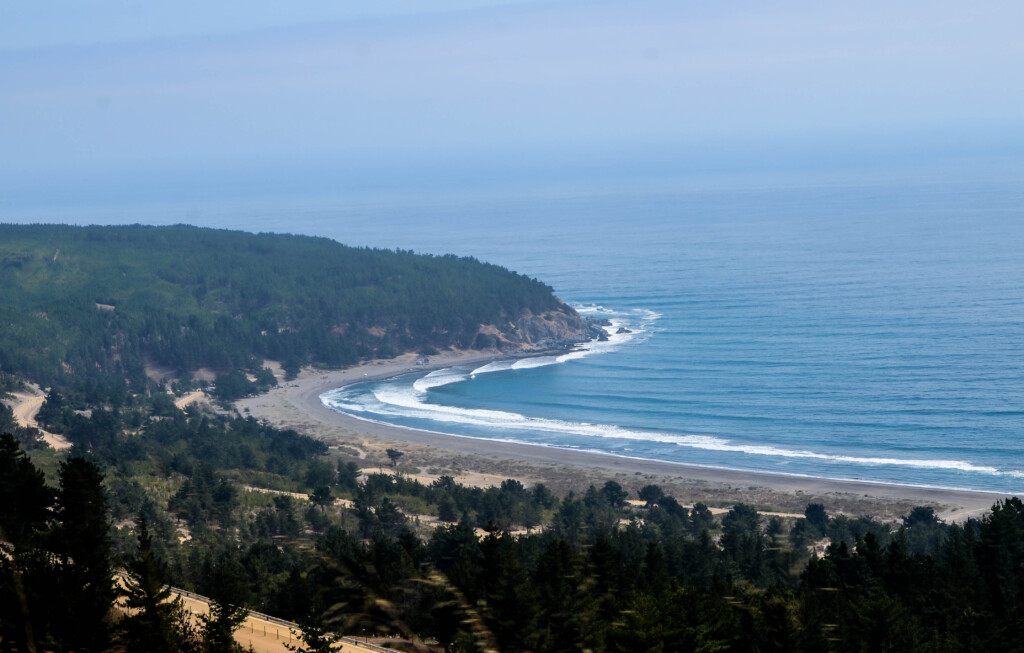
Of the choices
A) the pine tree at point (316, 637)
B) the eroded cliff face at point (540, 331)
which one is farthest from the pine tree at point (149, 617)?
the eroded cliff face at point (540, 331)

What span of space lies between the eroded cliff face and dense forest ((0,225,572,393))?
1125 millimetres

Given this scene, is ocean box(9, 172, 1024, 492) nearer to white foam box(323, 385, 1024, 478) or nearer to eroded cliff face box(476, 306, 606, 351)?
white foam box(323, 385, 1024, 478)

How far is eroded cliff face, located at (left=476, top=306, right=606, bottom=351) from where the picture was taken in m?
126

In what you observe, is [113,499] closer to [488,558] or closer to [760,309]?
[488,558]

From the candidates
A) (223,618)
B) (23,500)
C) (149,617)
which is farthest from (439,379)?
(149,617)

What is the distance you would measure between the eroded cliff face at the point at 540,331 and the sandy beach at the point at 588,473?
31.3m

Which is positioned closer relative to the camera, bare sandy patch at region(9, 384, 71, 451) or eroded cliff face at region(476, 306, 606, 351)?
bare sandy patch at region(9, 384, 71, 451)

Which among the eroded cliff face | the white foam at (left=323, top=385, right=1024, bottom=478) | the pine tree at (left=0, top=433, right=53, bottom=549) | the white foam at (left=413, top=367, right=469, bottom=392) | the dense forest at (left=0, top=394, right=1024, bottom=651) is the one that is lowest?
the dense forest at (left=0, top=394, right=1024, bottom=651)

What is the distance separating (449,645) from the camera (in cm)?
2745

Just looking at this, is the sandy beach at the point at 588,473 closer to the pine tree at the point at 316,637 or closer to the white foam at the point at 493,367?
the white foam at the point at 493,367

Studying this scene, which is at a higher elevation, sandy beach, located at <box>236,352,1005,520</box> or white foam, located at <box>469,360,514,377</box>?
white foam, located at <box>469,360,514,377</box>

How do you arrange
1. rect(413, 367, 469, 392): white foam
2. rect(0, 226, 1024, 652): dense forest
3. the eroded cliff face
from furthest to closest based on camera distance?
the eroded cliff face < rect(413, 367, 469, 392): white foam < rect(0, 226, 1024, 652): dense forest

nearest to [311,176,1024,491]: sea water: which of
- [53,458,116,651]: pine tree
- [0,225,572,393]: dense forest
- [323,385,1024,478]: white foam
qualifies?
[323,385,1024,478]: white foam

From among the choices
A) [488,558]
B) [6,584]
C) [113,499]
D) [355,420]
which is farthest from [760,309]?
[6,584]
